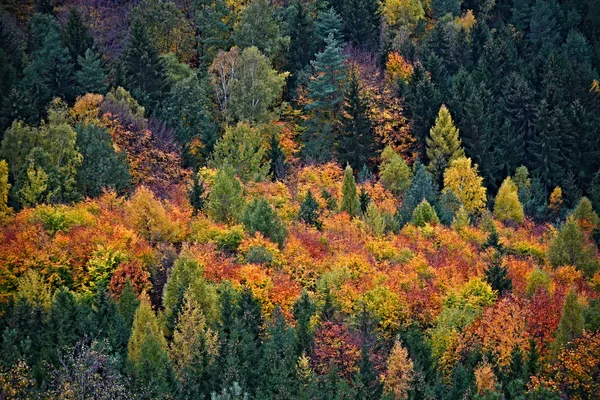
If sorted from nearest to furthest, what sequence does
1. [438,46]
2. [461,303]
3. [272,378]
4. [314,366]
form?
[272,378], [314,366], [461,303], [438,46]

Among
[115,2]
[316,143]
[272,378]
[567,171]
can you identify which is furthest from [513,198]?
[115,2]

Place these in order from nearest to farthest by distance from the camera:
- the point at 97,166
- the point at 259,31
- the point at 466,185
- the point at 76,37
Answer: the point at 97,166, the point at 466,185, the point at 76,37, the point at 259,31

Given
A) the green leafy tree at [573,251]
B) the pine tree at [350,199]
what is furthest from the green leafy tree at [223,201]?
the green leafy tree at [573,251]

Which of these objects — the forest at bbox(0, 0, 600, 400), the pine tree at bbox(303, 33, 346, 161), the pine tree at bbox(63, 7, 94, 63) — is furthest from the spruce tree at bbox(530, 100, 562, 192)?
the pine tree at bbox(63, 7, 94, 63)

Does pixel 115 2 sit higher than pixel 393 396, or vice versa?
pixel 115 2

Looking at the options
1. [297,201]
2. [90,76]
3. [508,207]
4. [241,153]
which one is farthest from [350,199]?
[90,76]

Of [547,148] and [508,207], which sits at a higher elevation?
[547,148]

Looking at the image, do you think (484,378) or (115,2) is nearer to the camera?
(484,378)

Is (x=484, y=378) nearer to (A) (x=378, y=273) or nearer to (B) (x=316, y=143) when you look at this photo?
(A) (x=378, y=273)

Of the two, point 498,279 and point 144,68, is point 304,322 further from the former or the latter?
point 144,68
